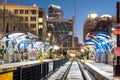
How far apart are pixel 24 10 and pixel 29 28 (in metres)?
11.7

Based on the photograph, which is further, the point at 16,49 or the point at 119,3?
the point at 16,49

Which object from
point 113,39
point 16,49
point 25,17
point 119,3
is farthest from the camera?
point 25,17

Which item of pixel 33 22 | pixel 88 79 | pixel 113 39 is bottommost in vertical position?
pixel 88 79

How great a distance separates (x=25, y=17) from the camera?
166 metres

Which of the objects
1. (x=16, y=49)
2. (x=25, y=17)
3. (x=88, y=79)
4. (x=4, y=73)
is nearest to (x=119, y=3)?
(x=88, y=79)

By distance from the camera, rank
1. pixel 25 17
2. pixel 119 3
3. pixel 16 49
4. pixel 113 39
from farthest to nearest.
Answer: pixel 25 17 < pixel 16 49 < pixel 113 39 < pixel 119 3

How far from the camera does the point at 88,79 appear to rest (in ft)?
133

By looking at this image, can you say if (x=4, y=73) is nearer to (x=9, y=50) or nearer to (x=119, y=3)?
(x=119, y=3)

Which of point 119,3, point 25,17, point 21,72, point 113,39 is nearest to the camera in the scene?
point 21,72

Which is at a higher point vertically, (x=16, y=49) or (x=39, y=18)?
(x=39, y=18)

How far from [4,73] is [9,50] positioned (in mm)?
58702

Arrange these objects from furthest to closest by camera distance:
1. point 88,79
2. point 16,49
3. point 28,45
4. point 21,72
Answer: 1. point 28,45
2. point 16,49
3. point 88,79
4. point 21,72

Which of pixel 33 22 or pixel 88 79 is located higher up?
pixel 33 22

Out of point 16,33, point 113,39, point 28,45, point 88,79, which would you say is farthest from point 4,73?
point 28,45
